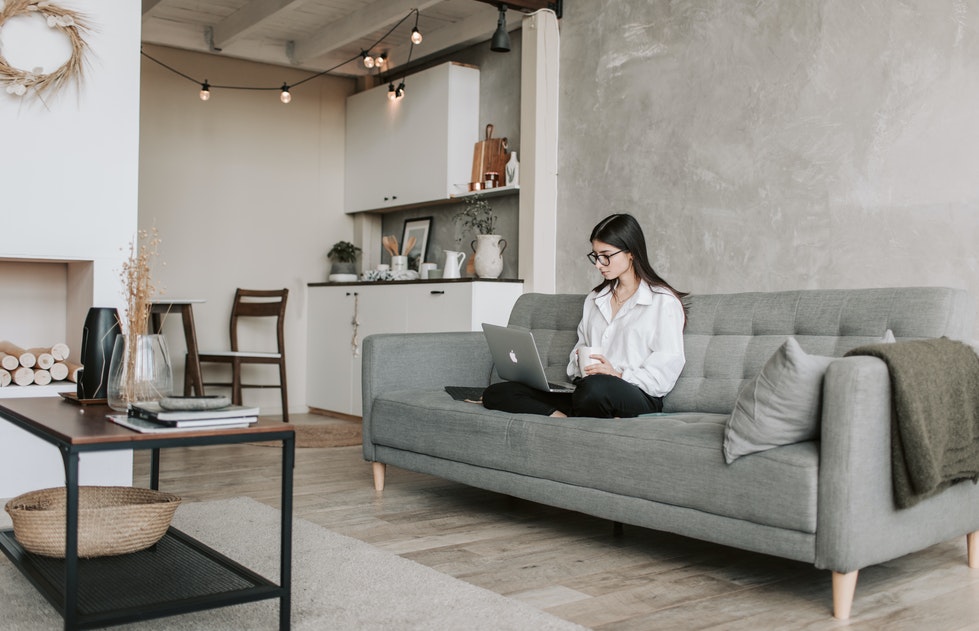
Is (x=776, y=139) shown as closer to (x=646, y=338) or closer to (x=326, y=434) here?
(x=646, y=338)

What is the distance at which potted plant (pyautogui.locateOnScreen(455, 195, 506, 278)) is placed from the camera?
5.50 metres

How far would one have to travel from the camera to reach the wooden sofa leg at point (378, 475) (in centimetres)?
389

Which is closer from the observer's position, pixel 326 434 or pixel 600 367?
pixel 600 367

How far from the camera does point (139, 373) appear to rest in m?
2.42

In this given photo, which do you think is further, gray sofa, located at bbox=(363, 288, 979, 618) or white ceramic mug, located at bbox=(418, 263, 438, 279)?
white ceramic mug, located at bbox=(418, 263, 438, 279)

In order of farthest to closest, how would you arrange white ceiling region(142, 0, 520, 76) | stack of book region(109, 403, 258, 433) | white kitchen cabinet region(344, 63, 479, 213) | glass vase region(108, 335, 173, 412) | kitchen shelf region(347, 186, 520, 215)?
white kitchen cabinet region(344, 63, 479, 213) → white ceiling region(142, 0, 520, 76) → kitchen shelf region(347, 186, 520, 215) → glass vase region(108, 335, 173, 412) → stack of book region(109, 403, 258, 433)

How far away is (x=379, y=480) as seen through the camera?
3.90 meters

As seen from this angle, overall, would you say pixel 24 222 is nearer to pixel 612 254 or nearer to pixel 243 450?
pixel 243 450

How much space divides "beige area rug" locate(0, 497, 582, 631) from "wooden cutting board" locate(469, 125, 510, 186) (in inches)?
124

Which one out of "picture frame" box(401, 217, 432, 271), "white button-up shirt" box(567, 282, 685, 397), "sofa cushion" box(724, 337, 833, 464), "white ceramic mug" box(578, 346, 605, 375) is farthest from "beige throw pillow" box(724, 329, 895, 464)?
"picture frame" box(401, 217, 432, 271)

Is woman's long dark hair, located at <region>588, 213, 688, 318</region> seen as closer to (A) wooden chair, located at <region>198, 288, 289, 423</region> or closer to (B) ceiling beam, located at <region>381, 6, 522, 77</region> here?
(B) ceiling beam, located at <region>381, 6, 522, 77</region>

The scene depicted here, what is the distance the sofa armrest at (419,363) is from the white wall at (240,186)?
297 cm

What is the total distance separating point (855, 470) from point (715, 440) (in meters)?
0.42

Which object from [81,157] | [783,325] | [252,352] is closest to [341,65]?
[252,352]
